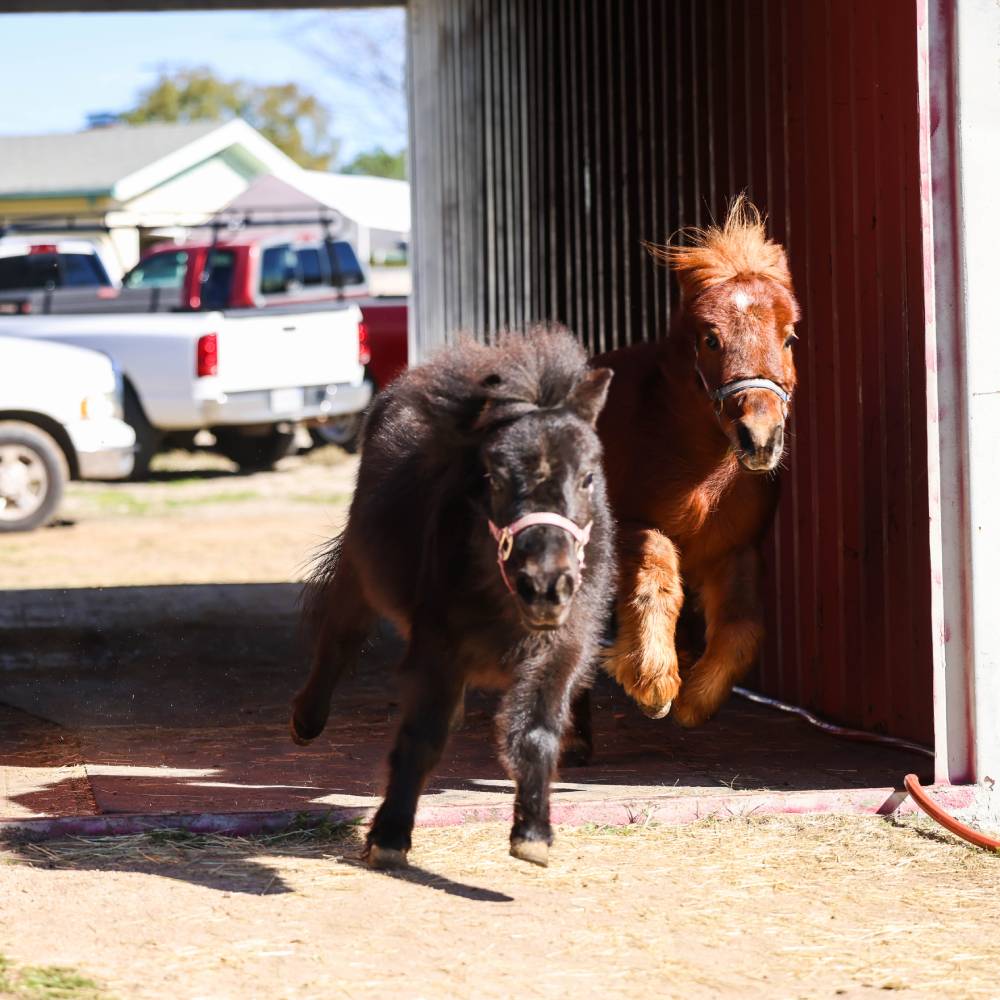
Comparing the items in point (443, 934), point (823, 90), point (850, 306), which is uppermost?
point (823, 90)

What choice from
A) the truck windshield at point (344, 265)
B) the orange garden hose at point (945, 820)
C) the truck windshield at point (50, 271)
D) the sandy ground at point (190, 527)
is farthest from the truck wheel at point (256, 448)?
the orange garden hose at point (945, 820)

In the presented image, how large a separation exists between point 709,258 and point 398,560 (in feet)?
5.41

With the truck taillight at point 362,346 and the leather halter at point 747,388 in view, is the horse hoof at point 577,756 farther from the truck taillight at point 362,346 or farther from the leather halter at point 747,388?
the truck taillight at point 362,346

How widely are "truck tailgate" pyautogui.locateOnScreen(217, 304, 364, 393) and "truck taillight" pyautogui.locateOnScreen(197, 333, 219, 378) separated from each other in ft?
0.32

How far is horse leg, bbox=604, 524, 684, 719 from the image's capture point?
5.70 m

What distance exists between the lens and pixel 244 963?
407 cm

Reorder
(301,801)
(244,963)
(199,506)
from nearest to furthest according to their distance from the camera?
(244,963), (301,801), (199,506)

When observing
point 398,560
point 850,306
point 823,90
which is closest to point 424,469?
point 398,560

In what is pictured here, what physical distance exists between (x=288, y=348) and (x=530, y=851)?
15.6 m

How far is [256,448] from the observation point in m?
21.9

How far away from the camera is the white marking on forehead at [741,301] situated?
562 cm

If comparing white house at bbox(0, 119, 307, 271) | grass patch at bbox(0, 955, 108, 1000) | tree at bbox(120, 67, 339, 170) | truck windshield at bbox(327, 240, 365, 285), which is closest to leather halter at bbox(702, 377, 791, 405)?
grass patch at bbox(0, 955, 108, 1000)

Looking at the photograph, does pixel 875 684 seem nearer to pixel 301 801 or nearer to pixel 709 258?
pixel 709 258

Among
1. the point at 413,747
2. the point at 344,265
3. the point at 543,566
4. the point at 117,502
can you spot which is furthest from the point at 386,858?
the point at 344,265
